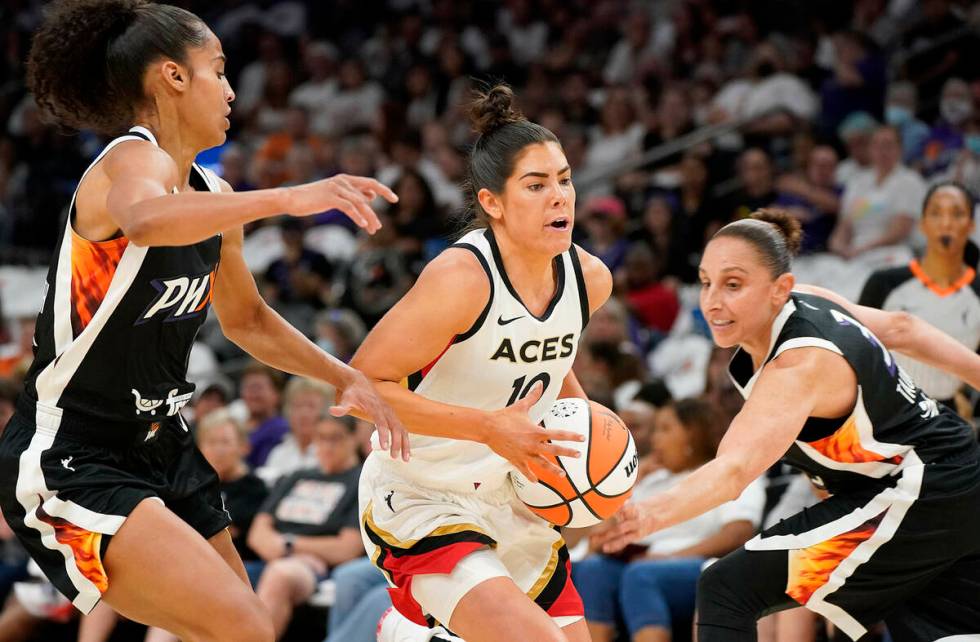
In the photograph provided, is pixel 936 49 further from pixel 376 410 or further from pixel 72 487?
pixel 72 487

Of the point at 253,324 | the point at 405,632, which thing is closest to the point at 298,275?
the point at 405,632

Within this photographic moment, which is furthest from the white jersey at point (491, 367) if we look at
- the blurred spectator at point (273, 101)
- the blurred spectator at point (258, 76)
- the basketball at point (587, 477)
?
the blurred spectator at point (258, 76)

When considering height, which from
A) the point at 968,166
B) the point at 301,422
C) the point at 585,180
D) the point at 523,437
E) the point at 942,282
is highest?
the point at 968,166

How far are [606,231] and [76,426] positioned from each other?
6.39m

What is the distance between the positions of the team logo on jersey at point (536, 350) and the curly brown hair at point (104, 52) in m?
1.19

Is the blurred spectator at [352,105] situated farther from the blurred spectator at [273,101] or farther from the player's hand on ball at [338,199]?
the player's hand on ball at [338,199]

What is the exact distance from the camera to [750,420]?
3596 millimetres

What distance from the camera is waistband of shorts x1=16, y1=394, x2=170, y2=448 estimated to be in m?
3.34

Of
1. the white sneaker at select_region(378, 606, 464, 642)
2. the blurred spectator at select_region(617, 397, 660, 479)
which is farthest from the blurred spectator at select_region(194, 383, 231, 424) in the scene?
the white sneaker at select_region(378, 606, 464, 642)

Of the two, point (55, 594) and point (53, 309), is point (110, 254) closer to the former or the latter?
point (53, 309)

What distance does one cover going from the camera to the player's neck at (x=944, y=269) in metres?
5.95

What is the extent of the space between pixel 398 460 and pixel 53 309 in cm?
→ 108

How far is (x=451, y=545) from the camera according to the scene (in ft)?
12.0

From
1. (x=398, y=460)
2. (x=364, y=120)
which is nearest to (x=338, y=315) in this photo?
(x=364, y=120)
